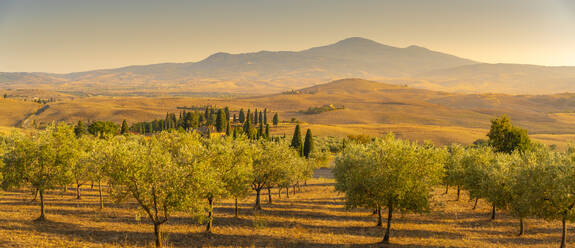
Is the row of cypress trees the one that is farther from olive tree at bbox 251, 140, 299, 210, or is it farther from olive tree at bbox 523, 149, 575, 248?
olive tree at bbox 523, 149, 575, 248

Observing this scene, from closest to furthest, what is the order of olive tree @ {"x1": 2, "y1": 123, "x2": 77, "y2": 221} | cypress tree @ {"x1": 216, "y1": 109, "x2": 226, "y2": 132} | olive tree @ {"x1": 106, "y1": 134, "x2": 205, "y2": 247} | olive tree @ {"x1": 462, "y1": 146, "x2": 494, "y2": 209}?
olive tree @ {"x1": 106, "y1": 134, "x2": 205, "y2": 247} < olive tree @ {"x1": 2, "y1": 123, "x2": 77, "y2": 221} < olive tree @ {"x1": 462, "y1": 146, "x2": 494, "y2": 209} < cypress tree @ {"x1": 216, "y1": 109, "x2": 226, "y2": 132}

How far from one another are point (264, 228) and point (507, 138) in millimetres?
64459

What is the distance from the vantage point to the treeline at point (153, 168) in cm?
2653

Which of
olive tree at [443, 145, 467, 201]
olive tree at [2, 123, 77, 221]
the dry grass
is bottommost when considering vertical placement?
the dry grass

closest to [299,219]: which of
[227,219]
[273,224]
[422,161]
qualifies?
[273,224]

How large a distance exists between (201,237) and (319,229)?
45.1 feet

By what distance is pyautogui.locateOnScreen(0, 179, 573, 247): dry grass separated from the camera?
1283 inches

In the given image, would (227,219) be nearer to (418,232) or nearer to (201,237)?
(201,237)

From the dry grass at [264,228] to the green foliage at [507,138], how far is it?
31943mm

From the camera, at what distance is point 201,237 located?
34438 millimetres

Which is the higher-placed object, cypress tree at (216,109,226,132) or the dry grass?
cypress tree at (216,109,226,132)

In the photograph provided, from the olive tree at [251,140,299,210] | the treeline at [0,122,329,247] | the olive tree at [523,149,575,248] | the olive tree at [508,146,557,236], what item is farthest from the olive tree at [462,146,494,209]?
the olive tree at [251,140,299,210]

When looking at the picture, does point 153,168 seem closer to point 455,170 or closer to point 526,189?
point 526,189

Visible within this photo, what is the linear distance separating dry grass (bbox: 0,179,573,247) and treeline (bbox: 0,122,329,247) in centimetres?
244
